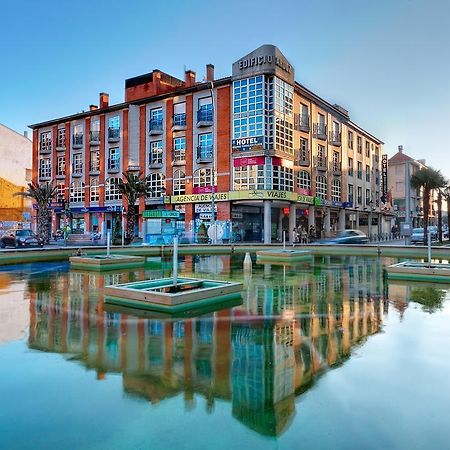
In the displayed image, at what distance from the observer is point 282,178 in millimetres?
35688

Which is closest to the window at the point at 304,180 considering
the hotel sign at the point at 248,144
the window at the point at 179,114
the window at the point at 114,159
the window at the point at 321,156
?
the window at the point at 321,156

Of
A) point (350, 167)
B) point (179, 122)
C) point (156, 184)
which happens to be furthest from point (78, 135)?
point (350, 167)

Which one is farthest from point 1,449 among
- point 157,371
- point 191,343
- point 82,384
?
point 191,343

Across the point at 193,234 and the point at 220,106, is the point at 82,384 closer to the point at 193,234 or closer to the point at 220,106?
the point at 193,234

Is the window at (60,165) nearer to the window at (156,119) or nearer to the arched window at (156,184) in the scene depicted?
the window at (156,119)

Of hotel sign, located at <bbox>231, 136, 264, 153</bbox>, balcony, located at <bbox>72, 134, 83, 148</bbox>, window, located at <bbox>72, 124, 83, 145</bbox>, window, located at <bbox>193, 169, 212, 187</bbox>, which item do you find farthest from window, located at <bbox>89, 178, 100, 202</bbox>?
hotel sign, located at <bbox>231, 136, 264, 153</bbox>

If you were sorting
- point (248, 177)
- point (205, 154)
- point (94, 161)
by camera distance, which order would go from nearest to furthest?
point (248, 177), point (205, 154), point (94, 161)

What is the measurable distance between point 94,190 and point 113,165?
166 inches

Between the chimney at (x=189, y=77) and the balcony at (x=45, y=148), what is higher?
the chimney at (x=189, y=77)

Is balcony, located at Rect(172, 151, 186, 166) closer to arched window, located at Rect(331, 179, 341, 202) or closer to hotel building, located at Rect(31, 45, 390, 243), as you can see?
hotel building, located at Rect(31, 45, 390, 243)

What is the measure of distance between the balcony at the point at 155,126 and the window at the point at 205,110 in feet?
16.6

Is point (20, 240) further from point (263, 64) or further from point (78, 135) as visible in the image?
point (263, 64)

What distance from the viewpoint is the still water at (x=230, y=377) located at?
143 inches

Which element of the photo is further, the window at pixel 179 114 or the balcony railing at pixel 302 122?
the window at pixel 179 114
